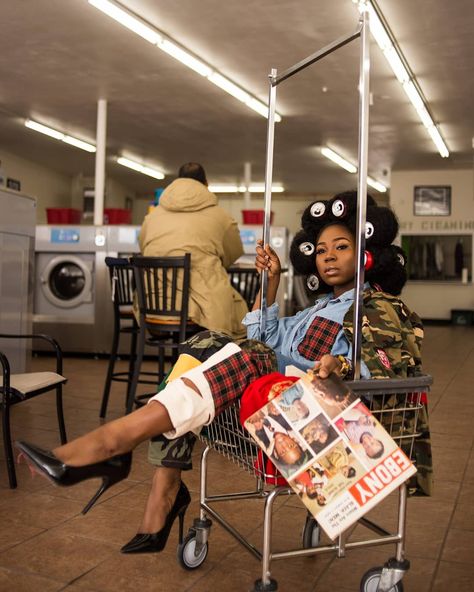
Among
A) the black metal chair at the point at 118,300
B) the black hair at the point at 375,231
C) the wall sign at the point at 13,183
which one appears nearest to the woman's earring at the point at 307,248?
the black hair at the point at 375,231

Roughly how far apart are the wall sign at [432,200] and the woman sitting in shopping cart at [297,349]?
11665mm

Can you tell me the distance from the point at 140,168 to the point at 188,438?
12094 mm

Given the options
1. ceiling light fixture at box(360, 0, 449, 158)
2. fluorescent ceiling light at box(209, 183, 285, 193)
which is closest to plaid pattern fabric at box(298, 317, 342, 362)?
ceiling light fixture at box(360, 0, 449, 158)

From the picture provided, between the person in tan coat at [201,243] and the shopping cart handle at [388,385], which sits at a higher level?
the person in tan coat at [201,243]

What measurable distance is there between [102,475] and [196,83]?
22.8 ft

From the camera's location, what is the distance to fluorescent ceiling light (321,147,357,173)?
11530 mm

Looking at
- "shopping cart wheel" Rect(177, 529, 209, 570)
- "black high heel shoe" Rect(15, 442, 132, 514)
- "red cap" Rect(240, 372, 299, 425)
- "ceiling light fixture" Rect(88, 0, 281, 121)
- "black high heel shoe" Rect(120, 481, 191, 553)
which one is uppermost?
"ceiling light fixture" Rect(88, 0, 281, 121)

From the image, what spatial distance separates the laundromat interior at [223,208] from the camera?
6.31ft

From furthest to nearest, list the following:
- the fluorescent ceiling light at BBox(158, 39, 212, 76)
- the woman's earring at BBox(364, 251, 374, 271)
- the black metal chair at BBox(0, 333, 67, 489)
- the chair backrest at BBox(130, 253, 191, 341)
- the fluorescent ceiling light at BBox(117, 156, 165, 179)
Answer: the fluorescent ceiling light at BBox(117, 156, 165, 179) < the fluorescent ceiling light at BBox(158, 39, 212, 76) < the chair backrest at BBox(130, 253, 191, 341) < the black metal chair at BBox(0, 333, 67, 489) < the woman's earring at BBox(364, 251, 374, 271)

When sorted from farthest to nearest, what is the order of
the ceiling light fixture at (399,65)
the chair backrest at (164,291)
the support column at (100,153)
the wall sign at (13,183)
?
the wall sign at (13,183), the support column at (100,153), the ceiling light fixture at (399,65), the chair backrest at (164,291)

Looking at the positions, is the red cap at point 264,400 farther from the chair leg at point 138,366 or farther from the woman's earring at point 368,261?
the chair leg at point 138,366

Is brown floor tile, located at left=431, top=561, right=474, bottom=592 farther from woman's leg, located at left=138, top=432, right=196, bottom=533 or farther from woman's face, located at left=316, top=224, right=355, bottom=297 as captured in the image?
woman's face, located at left=316, top=224, right=355, bottom=297

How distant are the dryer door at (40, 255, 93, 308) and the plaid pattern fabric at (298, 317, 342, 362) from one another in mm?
5181

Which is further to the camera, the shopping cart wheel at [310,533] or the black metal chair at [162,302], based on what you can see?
the black metal chair at [162,302]
